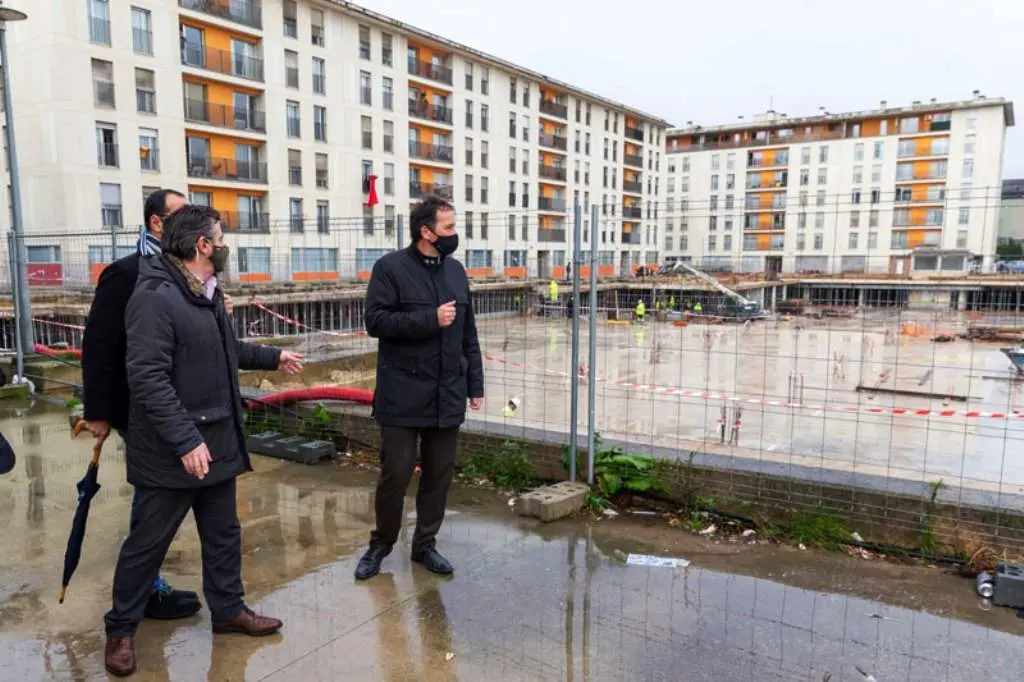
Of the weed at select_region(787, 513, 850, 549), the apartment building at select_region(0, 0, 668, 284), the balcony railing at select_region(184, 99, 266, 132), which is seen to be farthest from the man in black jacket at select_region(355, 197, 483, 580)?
the balcony railing at select_region(184, 99, 266, 132)

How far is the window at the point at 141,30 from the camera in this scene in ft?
96.6

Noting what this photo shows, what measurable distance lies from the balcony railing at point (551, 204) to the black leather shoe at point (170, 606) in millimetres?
51574

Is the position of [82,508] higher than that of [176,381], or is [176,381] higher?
[176,381]

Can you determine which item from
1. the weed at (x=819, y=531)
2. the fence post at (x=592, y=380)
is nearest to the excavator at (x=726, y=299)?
the fence post at (x=592, y=380)

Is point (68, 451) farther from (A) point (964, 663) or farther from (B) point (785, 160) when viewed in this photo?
(B) point (785, 160)

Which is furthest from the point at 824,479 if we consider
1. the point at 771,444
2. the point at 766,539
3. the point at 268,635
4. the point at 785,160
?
the point at 785,160

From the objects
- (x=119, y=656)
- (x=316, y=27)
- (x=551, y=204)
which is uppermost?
(x=316, y=27)

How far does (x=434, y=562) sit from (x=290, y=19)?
37.1 meters

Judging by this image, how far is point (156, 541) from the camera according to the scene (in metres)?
3.04

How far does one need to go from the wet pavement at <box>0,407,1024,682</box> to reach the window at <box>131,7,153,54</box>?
98.5ft

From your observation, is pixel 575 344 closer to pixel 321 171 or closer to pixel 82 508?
pixel 82 508

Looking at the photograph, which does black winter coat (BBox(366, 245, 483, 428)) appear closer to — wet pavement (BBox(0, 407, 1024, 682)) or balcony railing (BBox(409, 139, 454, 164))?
wet pavement (BBox(0, 407, 1024, 682))

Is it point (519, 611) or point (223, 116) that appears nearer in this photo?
point (519, 611)

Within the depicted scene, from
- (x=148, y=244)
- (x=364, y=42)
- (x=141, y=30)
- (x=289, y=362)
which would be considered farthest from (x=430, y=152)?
(x=148, y=244)
